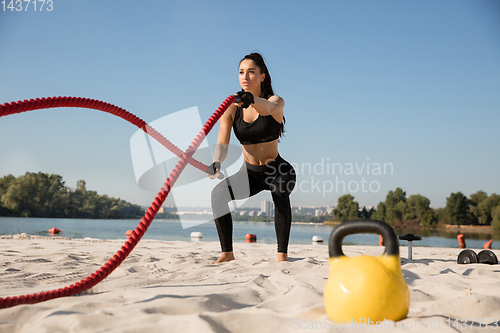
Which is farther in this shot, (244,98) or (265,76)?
(265,76)

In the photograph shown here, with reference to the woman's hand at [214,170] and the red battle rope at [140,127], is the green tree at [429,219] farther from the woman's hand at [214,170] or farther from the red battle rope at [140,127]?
the red battle rope at [140,127]

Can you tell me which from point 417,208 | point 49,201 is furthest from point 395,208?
point 49,201

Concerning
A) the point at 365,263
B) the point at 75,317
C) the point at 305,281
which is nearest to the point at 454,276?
the point at 305,281

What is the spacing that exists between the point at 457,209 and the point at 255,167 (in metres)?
56.0

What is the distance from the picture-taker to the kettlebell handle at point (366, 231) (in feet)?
A: 4.97

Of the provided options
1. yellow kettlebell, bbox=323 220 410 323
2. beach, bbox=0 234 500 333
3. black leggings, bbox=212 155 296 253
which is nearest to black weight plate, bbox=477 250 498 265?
beach, bbox=0 234 500 333

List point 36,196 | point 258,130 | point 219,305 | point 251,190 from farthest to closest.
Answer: point 36,196, point 251,190, point 258,130, point 219,305

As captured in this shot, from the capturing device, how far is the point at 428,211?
5469 cm

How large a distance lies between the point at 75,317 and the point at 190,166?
2.65 m

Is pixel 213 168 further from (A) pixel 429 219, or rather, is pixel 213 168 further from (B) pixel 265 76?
(A) pixel 429 219

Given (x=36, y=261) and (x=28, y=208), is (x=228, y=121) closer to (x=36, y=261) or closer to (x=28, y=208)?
(x=36, y=261)

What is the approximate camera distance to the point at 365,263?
1490 mm

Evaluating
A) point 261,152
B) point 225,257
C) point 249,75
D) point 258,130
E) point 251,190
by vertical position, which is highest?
point 249,75

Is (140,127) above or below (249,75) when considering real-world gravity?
below
